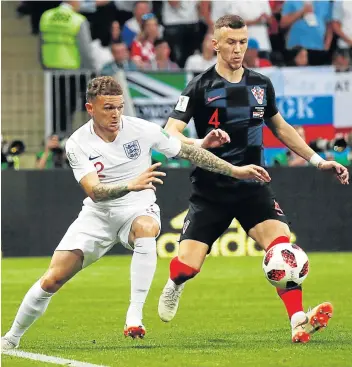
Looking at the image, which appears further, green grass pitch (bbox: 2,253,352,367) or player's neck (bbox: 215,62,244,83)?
player's neck (bbox: 215,62,244,83)

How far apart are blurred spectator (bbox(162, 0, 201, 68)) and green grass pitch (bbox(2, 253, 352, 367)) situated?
441 centimetres

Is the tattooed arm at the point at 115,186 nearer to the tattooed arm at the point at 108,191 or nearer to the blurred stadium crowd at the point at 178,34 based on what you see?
the tattooed arm at the point at 108,191

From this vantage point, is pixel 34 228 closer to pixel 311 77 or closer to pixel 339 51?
pixel 311 77

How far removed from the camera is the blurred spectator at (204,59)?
20156 millimetres

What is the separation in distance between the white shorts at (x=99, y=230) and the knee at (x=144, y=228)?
6 centimetres

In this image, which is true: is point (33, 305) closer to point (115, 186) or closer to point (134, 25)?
point (115, 186)

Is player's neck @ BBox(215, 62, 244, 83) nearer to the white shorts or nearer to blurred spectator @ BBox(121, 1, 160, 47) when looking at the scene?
the white shorts

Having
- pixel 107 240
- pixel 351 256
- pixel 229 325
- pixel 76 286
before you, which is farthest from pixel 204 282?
pixel 107 240

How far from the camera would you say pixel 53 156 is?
736 inches

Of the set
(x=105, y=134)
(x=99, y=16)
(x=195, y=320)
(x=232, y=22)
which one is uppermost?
(x=232, y=22)

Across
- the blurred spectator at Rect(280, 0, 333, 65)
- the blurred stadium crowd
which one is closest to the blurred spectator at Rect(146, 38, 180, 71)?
the blurred stadium crowd

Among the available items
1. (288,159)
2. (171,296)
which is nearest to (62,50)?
(288,159)

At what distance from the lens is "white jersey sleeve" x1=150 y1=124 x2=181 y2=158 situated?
9.03 m

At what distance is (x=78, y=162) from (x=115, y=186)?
533 mm
